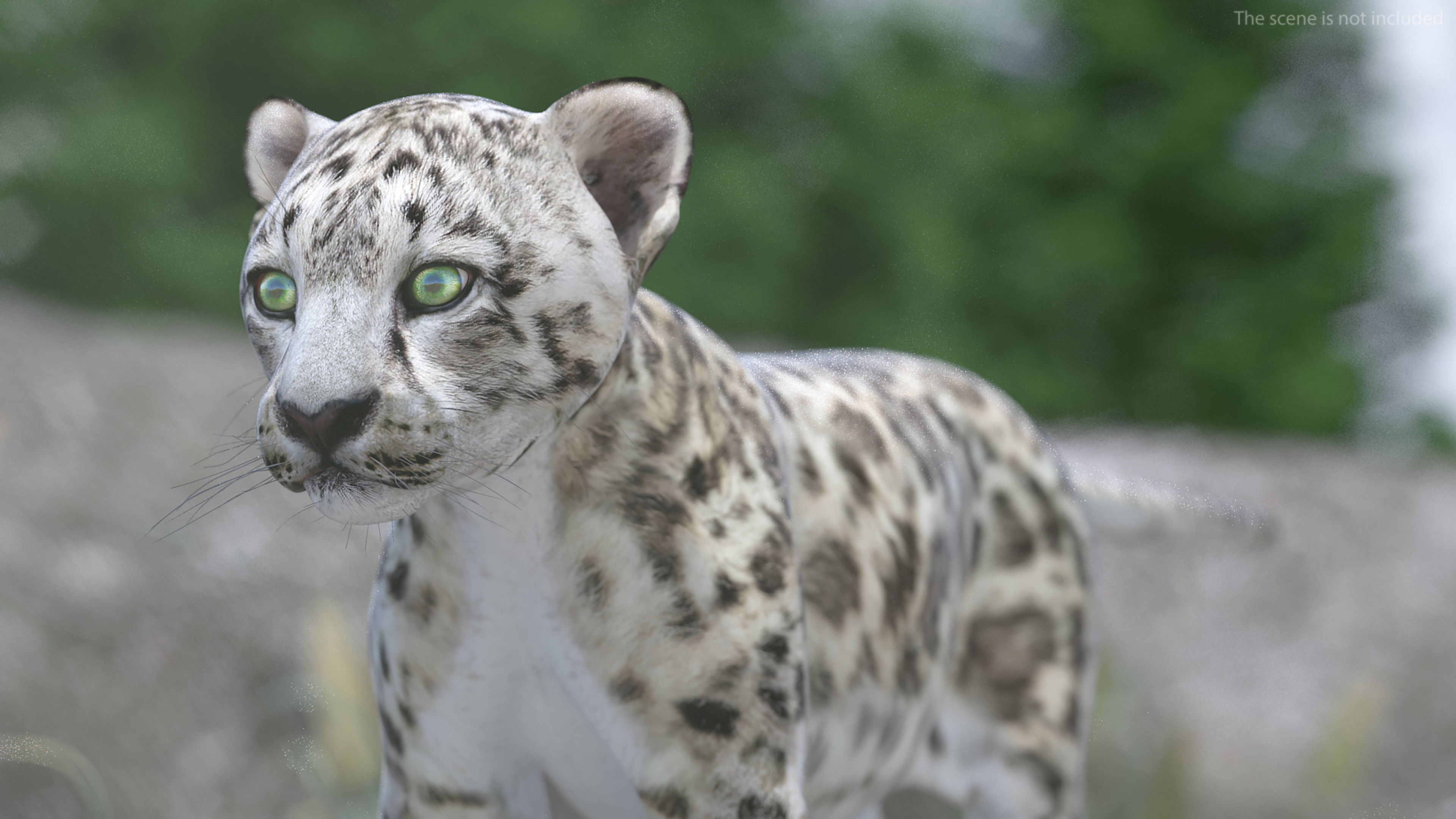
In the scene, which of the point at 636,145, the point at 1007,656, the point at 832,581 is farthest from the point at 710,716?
the point at 1007,656

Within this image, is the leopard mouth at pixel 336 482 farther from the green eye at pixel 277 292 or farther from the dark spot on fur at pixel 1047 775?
the dark spot on fur at pixel 1047 775

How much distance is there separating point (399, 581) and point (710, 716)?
16.2 inches

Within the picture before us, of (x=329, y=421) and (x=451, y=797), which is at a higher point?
(x=329, y=421)

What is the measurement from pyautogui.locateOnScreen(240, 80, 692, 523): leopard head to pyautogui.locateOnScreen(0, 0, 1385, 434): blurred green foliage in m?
7.55

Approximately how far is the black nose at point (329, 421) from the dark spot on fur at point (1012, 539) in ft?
4.03

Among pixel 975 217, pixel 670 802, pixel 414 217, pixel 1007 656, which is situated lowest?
pixel 975 217

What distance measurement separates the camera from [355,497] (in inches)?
47.8

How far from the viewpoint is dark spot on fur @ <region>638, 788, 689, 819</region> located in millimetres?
1440

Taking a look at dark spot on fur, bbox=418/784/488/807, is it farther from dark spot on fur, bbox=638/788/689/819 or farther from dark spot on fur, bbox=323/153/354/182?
dark spot on fur, bbox=323/153/354/182

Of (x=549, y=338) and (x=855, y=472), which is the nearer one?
(x=549, y=338)

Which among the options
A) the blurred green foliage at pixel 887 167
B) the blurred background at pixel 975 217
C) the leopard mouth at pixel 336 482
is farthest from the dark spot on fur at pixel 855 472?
the blurred green foliage at pixel 887 167

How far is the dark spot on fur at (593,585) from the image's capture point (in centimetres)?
145

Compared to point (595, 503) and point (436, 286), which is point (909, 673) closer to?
point (595, 503)

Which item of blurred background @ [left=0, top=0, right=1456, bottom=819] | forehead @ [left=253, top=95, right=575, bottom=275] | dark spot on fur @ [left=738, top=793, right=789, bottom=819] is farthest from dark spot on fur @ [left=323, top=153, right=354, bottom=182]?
blurred background @ [left=0, top=0, right=1456, bottom=819]
